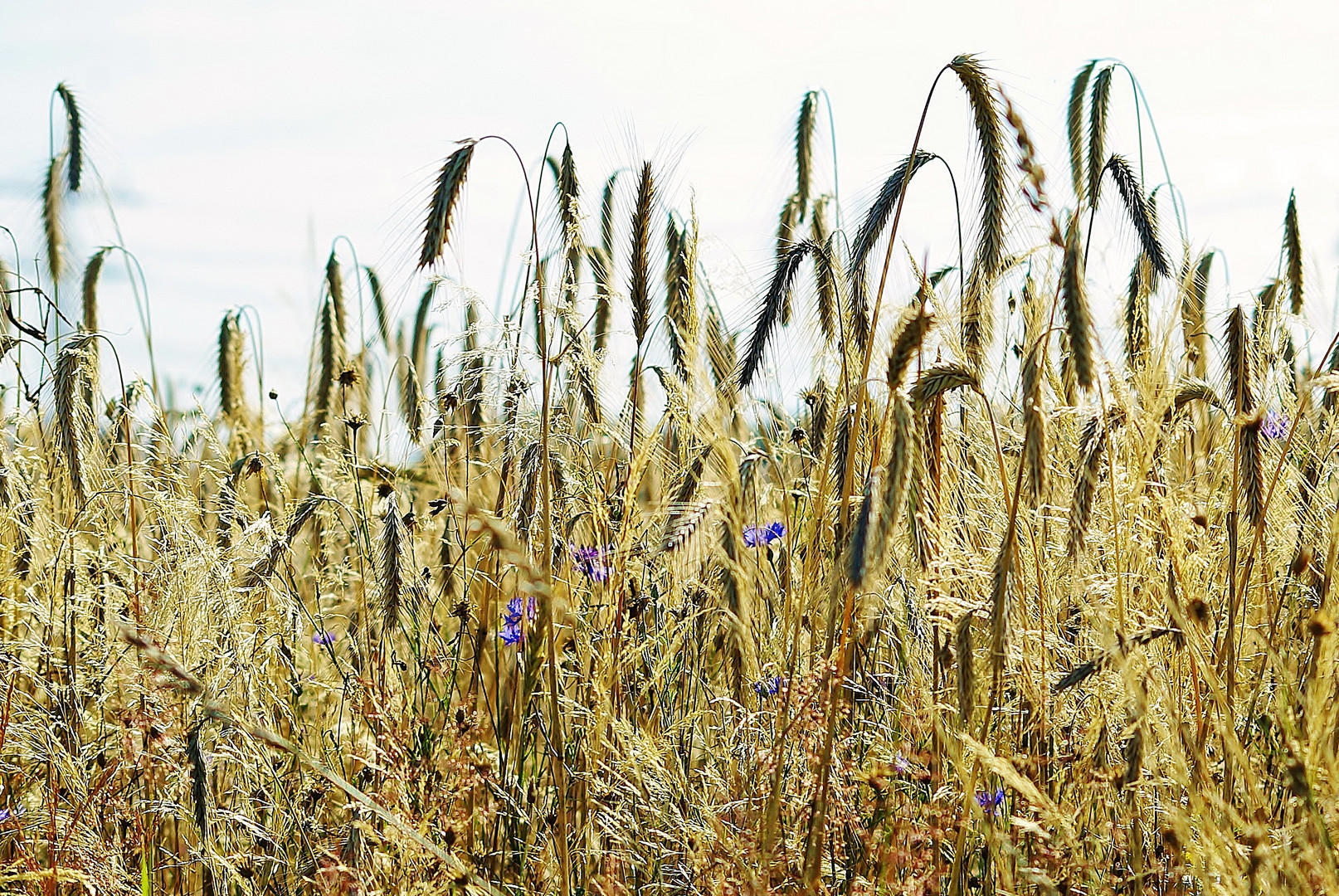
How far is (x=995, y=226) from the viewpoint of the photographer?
4.99ft

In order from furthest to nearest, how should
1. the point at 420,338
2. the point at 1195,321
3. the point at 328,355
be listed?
the point at 420,338 < the point at 328,355 < the point at 1195,321

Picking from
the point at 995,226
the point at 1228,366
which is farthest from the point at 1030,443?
the point at 1228,366

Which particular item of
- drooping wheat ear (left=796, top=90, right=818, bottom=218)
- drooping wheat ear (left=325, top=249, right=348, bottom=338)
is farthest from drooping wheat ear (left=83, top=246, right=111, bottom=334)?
drooping wheat ear (left=796, top=90, right=818, bottom=218)

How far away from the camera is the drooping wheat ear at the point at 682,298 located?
145 centimetres

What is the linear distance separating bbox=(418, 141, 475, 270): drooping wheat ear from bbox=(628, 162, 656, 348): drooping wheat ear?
274mm

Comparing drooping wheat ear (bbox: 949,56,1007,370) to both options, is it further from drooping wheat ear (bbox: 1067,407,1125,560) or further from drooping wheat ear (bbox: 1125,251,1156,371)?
drooping wheat ear (bbox: 1125,251,1156,371)

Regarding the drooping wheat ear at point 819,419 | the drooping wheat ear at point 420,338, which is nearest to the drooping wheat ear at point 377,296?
the drooping wheat ear at point 420,338

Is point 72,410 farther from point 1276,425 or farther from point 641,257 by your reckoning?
point 1276,425

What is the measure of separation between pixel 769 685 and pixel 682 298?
721 millimetres

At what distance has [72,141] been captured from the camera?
2881 millimetres

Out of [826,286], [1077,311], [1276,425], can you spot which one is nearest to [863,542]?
[1077,311]

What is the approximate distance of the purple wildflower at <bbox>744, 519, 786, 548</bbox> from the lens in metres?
1.92

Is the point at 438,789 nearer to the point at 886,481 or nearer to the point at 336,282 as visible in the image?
the point at 886,481

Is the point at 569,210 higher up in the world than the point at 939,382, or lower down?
higher up
